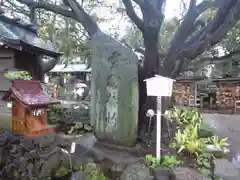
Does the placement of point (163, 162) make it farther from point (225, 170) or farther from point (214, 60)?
point (214, 60)

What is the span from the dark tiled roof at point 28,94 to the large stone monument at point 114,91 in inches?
61.4

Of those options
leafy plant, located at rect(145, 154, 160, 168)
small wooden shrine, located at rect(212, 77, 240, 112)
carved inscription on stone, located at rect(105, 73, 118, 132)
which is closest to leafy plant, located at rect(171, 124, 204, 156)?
leafy plant, located at rect(145, 154, 160, 168)

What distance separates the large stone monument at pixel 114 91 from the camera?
5.95 meters

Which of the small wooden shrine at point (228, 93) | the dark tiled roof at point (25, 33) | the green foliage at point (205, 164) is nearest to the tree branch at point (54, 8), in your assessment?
the dark tiled roof at point (25, 33)

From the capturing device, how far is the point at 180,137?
19.1 feet

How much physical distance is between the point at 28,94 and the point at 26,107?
60 centimetres

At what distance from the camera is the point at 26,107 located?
240 inches

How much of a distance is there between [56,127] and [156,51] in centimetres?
460

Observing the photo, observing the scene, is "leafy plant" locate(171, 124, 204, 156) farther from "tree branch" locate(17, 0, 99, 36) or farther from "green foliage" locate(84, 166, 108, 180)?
"tree branch" locate(17, 0, 99, 36)

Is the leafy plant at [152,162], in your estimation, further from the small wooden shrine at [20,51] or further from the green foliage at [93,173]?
the small wooden shrine at [20,51]

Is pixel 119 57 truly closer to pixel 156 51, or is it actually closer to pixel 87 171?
pixel 156 51

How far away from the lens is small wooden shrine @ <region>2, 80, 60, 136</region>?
626cm

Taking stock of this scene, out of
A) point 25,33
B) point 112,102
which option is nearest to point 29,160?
point 112,102

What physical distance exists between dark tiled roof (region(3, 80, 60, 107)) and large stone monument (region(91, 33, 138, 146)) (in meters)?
1.56
